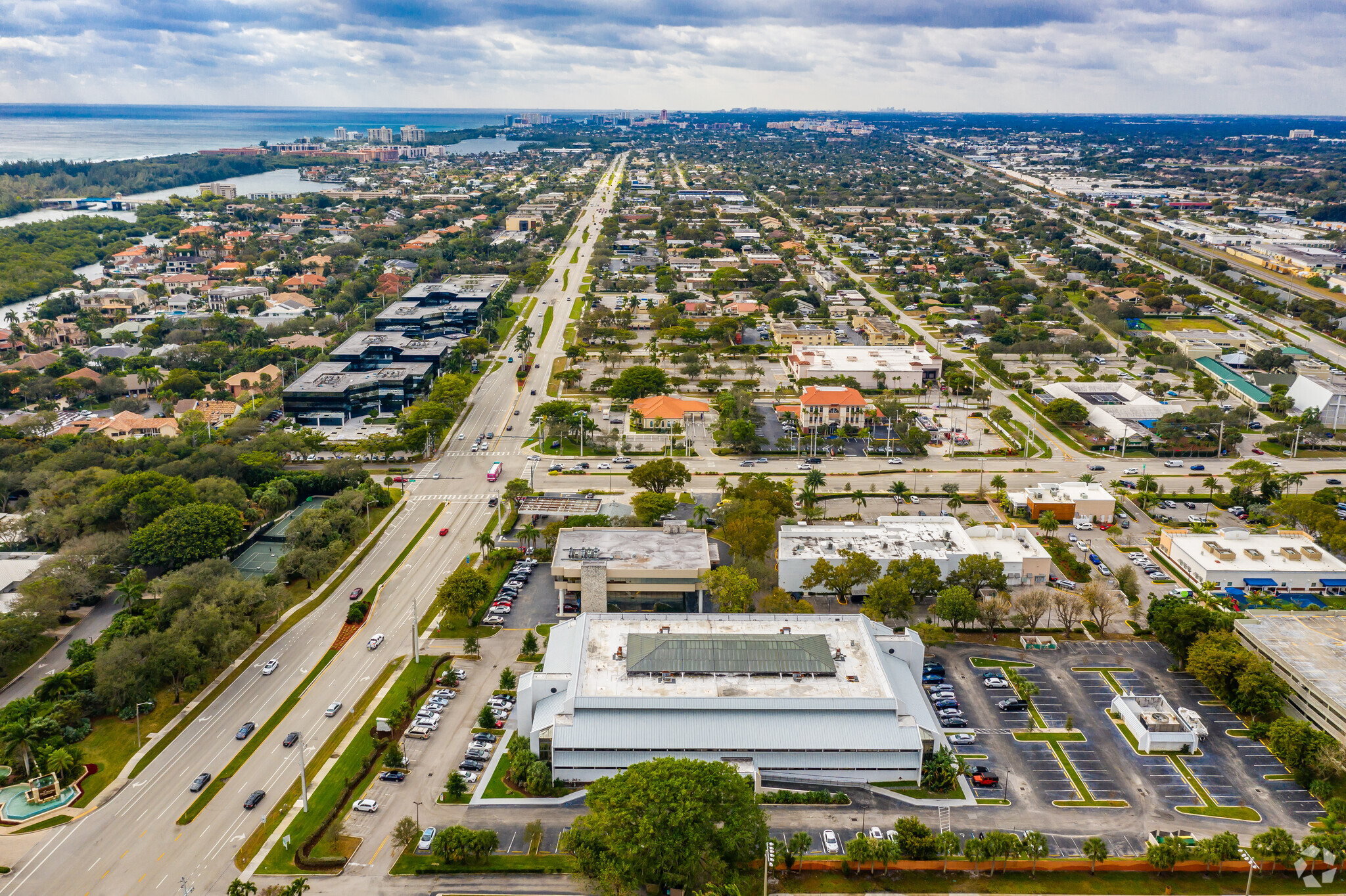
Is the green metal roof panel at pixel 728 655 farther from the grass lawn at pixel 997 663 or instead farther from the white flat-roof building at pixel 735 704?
the grass lawn at pixel 997 663

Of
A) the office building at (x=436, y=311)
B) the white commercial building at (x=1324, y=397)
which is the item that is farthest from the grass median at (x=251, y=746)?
the white commercial building at (x=1324, y=397)

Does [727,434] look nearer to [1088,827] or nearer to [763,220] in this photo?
[1088,827]

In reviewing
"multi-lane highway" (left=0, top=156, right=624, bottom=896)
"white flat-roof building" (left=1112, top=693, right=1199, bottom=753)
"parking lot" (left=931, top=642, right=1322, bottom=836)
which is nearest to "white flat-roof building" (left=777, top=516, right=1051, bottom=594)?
"parking lot" (left=931, top=642, right=1322, bottom=836)

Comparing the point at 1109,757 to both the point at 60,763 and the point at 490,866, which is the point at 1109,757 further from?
the point at 60,763

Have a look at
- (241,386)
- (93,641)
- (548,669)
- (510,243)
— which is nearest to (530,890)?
(548,669)

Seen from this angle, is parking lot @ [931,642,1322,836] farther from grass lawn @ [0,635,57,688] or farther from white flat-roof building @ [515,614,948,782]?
grass lawn @ [0,635,57,688]
